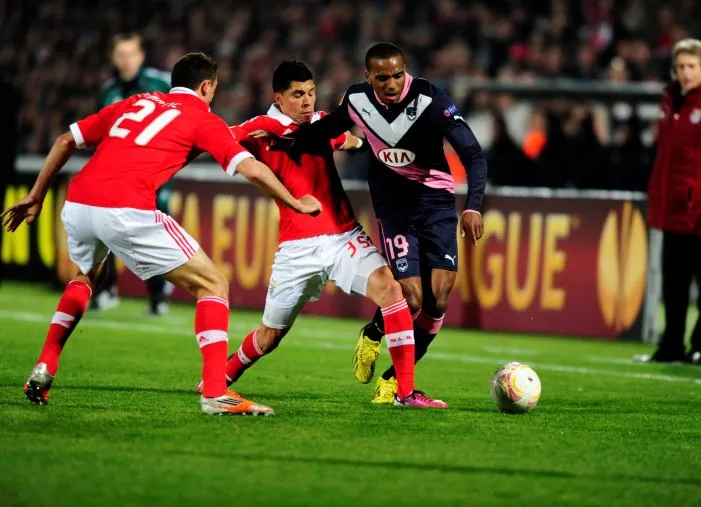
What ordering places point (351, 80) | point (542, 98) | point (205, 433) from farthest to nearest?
point (351, 80), point (542, 98), point (205, 433)

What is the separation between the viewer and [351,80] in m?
20.0

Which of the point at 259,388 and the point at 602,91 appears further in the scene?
the point at 602,91

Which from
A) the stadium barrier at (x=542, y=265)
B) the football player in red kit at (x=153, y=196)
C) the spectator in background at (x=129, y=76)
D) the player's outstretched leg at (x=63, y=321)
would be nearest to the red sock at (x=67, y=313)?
the player's outstretched leg at (x=63, y=321)

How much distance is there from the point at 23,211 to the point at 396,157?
209 cm

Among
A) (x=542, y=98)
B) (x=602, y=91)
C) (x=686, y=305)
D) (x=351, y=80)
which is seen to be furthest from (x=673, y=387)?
(x=351, y=80)

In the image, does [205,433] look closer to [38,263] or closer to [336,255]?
[336,255]

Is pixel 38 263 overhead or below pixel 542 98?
below

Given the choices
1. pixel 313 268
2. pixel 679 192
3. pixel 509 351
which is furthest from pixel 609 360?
pixel 313 268

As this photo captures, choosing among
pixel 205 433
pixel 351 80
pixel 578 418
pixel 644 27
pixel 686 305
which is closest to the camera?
pixel 205 433

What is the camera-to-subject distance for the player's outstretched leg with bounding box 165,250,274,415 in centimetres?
641

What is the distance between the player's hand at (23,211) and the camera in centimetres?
661

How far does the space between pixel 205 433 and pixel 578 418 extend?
2113mm

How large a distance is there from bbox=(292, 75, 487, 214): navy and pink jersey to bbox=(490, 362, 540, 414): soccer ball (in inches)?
35.3

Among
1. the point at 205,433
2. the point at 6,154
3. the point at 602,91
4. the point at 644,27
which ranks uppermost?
the point at 644,27
